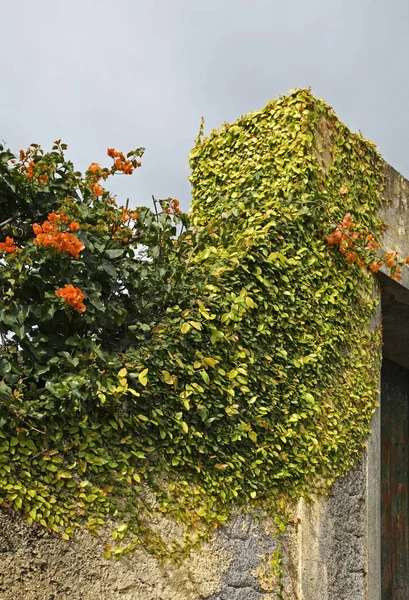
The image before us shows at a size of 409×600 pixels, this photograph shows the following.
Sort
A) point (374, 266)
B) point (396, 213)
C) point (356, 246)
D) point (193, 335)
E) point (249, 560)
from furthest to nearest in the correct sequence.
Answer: point (396, 213) < point (374, 266) < point (356, 246) < point (249, 560) < point (193, 335)

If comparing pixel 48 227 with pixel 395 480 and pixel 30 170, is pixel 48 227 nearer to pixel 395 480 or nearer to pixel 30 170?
pixel 30 170

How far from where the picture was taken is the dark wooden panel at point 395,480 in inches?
283

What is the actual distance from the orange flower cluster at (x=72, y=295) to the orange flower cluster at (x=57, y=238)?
6.7 inches

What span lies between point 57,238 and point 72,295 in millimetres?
274

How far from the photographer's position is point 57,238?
3.18m

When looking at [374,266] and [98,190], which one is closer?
[98,190]

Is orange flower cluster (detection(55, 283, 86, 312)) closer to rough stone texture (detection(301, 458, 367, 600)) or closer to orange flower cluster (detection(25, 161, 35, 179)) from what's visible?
orange flower cluster (detection(25, 161, 35, 179))

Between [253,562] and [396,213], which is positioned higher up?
[396,213]

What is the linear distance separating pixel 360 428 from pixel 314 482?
1.86 ft

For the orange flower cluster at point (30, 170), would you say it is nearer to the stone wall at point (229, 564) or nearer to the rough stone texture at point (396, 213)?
the stone wall at point (229, 564)

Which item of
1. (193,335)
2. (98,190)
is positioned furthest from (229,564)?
(98,190)

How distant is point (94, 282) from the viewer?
136 inches

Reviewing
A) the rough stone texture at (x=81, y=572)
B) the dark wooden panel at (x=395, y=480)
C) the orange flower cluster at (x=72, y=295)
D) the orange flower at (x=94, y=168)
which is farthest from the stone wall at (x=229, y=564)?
the dark wooden panel at (x=395, y=480)

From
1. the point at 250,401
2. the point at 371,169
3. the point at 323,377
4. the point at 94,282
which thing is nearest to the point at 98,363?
the point at 94,282
